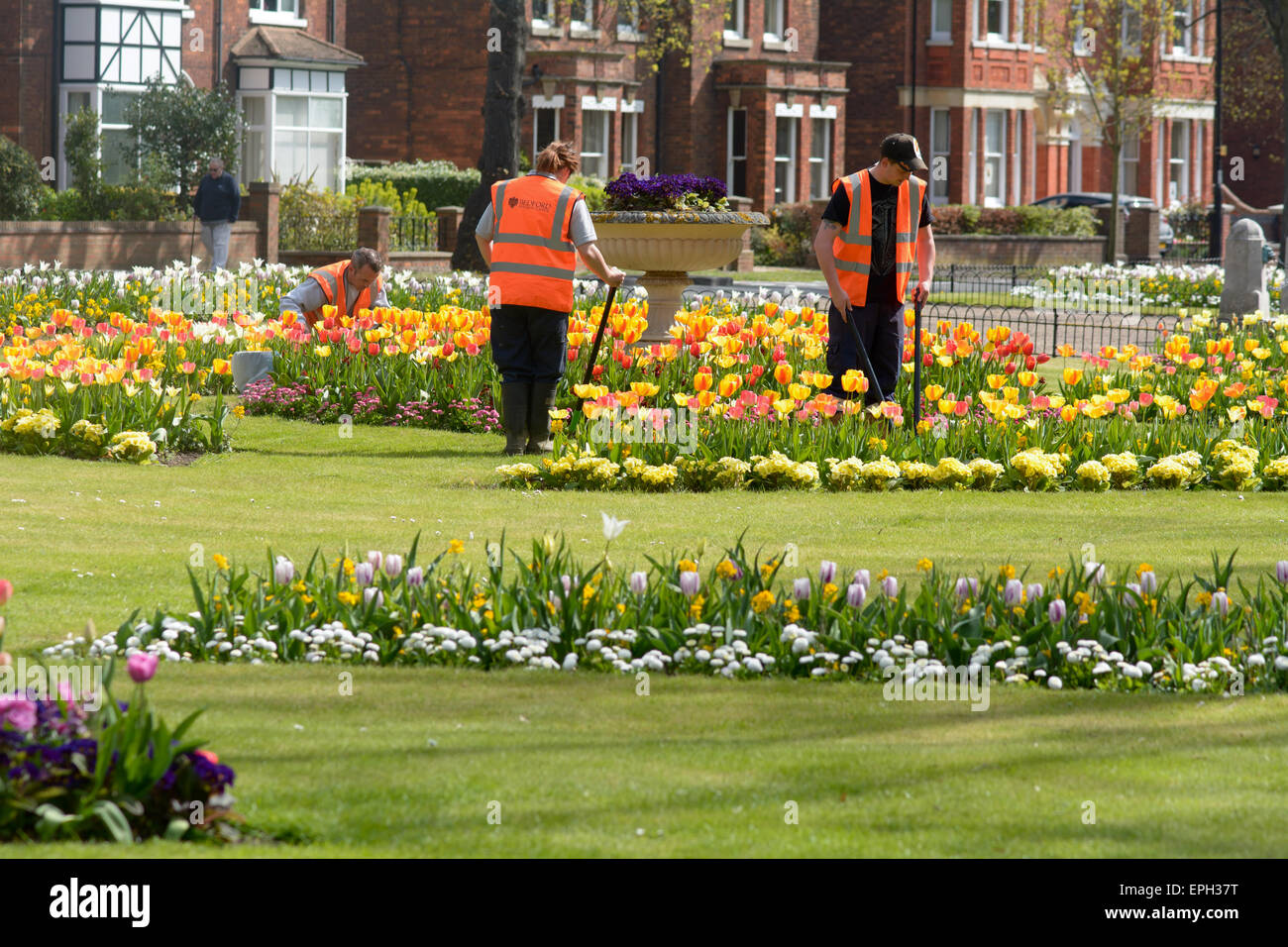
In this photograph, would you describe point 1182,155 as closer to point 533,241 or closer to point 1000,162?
point 1000,162

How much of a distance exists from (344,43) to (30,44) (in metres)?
8.24

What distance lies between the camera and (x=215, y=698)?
552 centimetres

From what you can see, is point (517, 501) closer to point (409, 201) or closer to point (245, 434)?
point (245, 434)

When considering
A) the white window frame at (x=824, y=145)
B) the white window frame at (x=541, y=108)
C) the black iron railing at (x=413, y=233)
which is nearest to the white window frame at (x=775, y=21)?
the white window frame at (x=824, y=145)

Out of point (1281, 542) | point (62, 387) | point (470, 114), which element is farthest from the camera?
point (470, 114)

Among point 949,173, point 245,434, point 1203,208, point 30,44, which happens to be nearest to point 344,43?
point 30,44

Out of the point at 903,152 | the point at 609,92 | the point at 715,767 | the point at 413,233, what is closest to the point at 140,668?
the point at 715,767

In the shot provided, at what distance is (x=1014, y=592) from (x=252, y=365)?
27.2 feet

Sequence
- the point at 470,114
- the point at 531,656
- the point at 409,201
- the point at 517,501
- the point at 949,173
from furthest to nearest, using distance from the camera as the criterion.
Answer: the point at 949,173 < the point at 470,114 < the point at 409,201 < the point at 517,501 < the point at 531,656

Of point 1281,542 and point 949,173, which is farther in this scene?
point 949,173

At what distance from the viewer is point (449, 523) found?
8.91m

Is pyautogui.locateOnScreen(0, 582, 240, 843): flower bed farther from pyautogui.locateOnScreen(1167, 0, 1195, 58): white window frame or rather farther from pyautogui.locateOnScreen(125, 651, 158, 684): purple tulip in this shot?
pyautogui.locateOnScreen(1167, 0, 1195, 58): white window frame

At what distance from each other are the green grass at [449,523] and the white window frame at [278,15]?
2949 cm

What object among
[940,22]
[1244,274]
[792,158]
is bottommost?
[1244,274]
